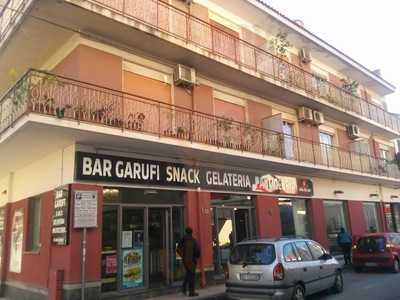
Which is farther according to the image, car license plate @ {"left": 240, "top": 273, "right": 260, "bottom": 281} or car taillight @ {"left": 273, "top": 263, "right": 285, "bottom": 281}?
car license plate @ {"left": 240, "top": 273, "right": 260, "bottom": 281}

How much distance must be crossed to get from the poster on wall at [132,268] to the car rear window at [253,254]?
2877mm

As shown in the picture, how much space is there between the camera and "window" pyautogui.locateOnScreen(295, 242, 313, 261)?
392 inches

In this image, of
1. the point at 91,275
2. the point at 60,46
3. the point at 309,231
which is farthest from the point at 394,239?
the point at 60,46

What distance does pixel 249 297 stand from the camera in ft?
29.7

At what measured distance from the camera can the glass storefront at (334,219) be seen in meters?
19.1

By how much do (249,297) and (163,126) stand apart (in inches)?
215

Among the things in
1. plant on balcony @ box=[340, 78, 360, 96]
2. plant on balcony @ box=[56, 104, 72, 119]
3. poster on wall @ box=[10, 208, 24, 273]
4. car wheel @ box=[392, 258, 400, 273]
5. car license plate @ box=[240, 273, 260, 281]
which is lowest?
car wheel @ box=[392, 258, 400, 273]

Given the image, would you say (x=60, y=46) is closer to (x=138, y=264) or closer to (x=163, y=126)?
(x=163, y=126)

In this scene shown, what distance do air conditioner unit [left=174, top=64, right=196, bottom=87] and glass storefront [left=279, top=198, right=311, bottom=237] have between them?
6.47 metres

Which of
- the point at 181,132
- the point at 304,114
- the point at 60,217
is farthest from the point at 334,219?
the point at 60,217

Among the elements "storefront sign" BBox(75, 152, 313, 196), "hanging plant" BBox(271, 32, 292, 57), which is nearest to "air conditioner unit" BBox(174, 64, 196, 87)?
"storefront sign" BBox(75, 152, 313, 196)

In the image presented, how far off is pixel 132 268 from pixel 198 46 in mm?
7017

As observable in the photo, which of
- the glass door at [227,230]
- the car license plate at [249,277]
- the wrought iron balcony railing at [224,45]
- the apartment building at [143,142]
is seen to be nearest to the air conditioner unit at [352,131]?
the wrought iron balcony railing at [224,45]

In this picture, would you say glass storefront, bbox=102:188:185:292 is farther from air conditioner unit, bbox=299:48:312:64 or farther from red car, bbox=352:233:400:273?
air conditioner unit, bbox=299:48:312:64
